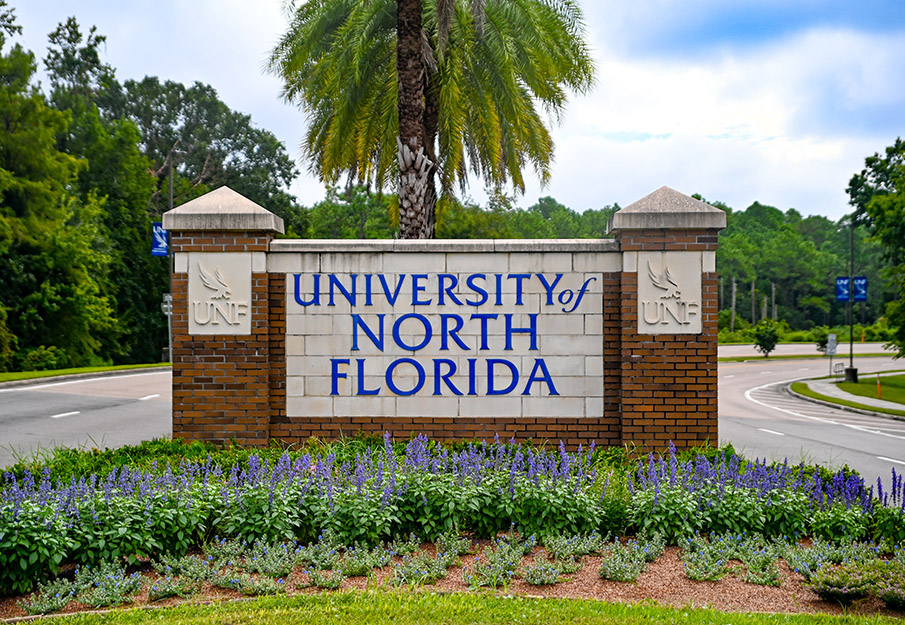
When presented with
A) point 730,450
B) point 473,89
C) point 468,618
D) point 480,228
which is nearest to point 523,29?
point 473,89

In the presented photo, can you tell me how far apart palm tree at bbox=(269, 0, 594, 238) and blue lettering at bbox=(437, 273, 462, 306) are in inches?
225

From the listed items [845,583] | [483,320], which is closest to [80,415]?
[483,320]

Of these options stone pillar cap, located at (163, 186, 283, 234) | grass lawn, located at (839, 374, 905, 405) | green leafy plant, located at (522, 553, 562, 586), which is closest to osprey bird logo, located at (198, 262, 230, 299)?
stone pillar cap, located at (163, 186, 283, 234)

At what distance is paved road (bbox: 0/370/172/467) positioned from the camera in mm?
11727

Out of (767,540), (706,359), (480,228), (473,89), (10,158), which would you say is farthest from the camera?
(480,228)

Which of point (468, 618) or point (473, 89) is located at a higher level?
point (473, 89)

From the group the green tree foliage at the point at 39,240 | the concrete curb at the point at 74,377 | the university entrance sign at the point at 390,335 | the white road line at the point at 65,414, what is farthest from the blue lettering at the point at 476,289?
the green tree foliage at the point at 39,240

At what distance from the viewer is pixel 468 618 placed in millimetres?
4234

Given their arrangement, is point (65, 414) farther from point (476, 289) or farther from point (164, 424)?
point (476, 289)

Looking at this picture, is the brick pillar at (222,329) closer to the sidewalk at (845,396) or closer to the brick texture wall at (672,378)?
the brick texture wall at (672,378)

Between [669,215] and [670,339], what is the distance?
135cm

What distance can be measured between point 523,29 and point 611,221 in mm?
8851

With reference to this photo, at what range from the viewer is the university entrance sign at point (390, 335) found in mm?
8422

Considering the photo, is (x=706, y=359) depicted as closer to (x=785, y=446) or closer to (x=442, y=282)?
(x=442, y=282)
